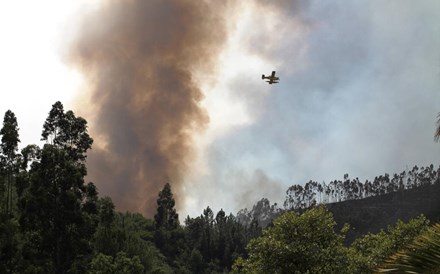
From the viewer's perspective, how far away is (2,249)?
124 ft

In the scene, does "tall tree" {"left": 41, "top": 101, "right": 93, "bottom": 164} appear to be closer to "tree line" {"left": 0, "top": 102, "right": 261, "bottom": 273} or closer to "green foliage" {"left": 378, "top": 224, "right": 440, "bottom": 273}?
"tree line" {"left": 0, "top": 102, "right": 261, "bottom": 273}

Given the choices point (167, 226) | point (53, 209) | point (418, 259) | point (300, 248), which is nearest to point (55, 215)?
point (53, 209)

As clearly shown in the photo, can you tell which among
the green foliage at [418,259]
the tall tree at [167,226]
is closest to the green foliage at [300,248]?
the green foliage at [418,259]

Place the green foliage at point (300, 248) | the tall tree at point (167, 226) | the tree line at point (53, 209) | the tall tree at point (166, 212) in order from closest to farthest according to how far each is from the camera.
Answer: the green foliage at point (300, 248) → the tree line at point (53, 209) → the tall tree at point (167, 226) → the tall tree at point (166, 212)

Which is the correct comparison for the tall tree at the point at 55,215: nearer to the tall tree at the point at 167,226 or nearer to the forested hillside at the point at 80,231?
the forested hillside at the point at 80,231

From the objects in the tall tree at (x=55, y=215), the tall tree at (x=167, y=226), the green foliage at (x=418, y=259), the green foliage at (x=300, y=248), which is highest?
the tall tree at (x=167, y=226)

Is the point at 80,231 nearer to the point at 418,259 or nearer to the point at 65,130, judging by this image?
the point at 65,130

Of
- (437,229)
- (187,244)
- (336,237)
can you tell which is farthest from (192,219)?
(437,229)

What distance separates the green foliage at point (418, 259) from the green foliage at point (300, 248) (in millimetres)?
16054

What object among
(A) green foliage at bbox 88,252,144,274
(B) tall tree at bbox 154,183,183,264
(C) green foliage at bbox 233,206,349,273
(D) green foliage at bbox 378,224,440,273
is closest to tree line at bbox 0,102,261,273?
(A) green foliage at bbox 88,252,144,274

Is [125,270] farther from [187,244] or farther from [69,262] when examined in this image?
[187,244]

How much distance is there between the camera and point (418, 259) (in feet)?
21.7

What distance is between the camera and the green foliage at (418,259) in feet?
21.3

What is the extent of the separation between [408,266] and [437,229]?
126cm
